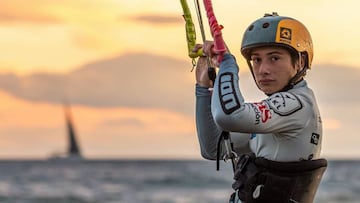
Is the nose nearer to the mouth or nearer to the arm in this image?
the mouth

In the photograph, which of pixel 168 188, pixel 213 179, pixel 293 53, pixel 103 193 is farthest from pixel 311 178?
pixel 213 179

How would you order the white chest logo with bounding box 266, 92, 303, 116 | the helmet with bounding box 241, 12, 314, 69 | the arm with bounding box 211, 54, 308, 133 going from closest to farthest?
1. the arm with bounding box 211, 54, 308, 133
2. the white chest logo with bounding box 266, 92, 303, 116
3. the helmet with bounding box 241, 12, 314, 69

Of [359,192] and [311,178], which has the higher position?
[311,178]

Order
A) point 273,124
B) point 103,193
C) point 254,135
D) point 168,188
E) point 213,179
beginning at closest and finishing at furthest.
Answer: point 273,124, point 254,135, point 103,193, point 168,188, point 213,179

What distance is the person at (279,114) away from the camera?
16.5 ft

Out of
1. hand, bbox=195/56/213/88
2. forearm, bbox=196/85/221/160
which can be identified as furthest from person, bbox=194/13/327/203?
forearm, bbox=196/85/221/160

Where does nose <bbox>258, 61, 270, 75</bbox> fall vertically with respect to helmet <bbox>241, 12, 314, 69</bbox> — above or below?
below

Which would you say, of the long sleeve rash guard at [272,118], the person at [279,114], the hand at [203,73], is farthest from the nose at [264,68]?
the hand at [203,73]

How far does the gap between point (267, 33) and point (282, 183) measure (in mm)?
744

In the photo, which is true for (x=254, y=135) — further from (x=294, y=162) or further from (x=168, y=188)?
(x=168, y=188)

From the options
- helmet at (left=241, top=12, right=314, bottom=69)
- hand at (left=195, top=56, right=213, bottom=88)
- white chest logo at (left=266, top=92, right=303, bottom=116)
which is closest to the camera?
white chest logo at (left=266, top=92, right=303, bottom=116)

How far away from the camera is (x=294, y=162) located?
204 inches

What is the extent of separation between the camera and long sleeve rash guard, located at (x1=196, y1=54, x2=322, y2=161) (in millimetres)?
4906

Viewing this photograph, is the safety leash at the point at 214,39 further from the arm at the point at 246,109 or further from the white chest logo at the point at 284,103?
the white chest logo at the point at 284,103
